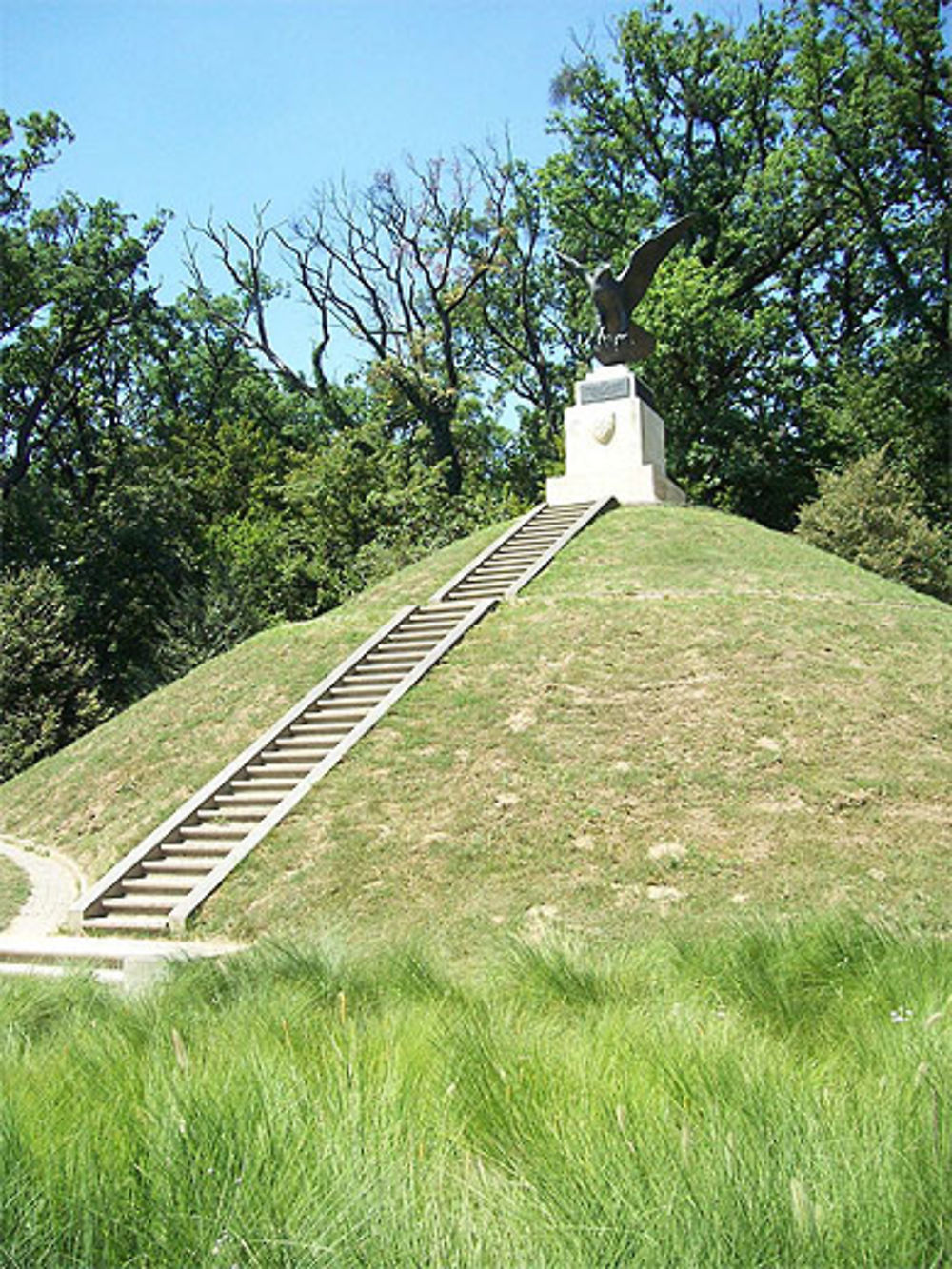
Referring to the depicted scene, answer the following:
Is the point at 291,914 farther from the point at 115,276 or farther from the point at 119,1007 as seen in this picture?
the point at 115,276

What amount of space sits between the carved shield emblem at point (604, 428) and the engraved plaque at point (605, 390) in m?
0.60

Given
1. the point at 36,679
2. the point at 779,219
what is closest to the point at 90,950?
the point at 36,679

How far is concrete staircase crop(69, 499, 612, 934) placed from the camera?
Result: 12.8 meters

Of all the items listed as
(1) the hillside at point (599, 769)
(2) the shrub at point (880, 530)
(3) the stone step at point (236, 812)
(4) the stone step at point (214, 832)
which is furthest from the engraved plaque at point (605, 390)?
(4) the stone step at point (214, 832)

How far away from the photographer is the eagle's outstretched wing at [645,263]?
29.2 metres

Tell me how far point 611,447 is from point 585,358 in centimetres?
2203

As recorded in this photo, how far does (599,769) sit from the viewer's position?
45.0 ft

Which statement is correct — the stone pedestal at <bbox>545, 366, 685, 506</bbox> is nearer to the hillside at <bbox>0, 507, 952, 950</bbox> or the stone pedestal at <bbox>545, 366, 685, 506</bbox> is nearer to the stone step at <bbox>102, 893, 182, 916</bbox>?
the hillside at <bbox>0, 507, 952, 950</bbox>

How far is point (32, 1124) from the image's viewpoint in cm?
334

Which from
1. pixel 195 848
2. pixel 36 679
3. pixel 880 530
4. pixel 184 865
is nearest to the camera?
pixel 184 865

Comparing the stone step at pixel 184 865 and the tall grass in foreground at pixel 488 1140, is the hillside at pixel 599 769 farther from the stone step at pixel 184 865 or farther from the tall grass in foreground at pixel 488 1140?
the tall grass in foreground at pixel 488 1140

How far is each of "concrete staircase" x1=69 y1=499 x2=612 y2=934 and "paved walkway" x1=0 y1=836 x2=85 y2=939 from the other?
0.42 meters

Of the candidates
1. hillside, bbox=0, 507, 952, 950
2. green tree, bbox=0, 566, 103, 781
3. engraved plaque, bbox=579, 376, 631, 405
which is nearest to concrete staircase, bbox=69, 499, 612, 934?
hillside, bbox=0, 507, 952, 950

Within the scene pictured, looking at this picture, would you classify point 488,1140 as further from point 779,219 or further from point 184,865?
point 779,219
